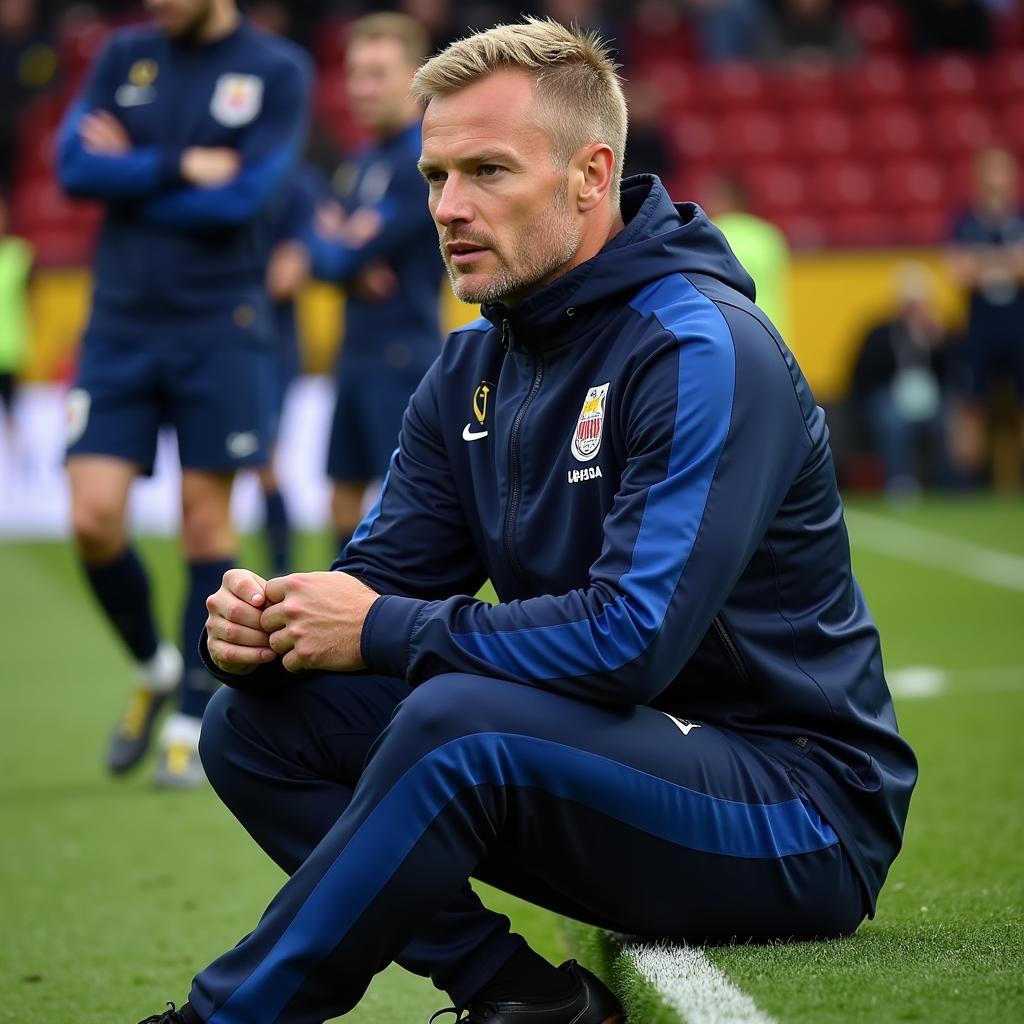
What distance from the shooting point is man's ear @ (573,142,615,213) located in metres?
2.88

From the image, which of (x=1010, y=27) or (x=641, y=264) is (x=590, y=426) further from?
(x=1010, y=27)

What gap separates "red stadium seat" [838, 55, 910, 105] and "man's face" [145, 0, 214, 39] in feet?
43.2

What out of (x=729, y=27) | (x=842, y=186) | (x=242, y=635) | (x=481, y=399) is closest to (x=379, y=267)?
(x=481, y=399)

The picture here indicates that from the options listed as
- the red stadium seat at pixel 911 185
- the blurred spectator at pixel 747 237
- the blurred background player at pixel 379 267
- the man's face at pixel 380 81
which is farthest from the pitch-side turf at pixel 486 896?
the red stadium seat at pixel 911 185

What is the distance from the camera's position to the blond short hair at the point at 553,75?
2.83 metres

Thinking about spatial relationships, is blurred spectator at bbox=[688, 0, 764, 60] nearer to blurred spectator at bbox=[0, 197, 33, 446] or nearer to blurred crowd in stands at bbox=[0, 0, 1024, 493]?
blurred crowd in stands at bbox=[0, 0, 1024, 493]

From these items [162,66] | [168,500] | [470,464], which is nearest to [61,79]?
[168,500]

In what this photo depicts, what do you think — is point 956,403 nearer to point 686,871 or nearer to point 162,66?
point 162,66

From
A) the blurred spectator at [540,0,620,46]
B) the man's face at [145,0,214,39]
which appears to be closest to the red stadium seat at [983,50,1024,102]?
the blurred spectator at [540,0,620,46]

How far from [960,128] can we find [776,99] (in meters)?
1.82

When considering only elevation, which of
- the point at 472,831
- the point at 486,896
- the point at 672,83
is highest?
the point at 472,831

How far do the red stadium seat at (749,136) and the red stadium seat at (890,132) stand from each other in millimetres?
820

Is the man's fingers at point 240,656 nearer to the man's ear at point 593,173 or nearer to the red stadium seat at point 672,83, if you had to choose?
the man's ear at point 593,173

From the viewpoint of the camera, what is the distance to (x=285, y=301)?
30.4 ft
